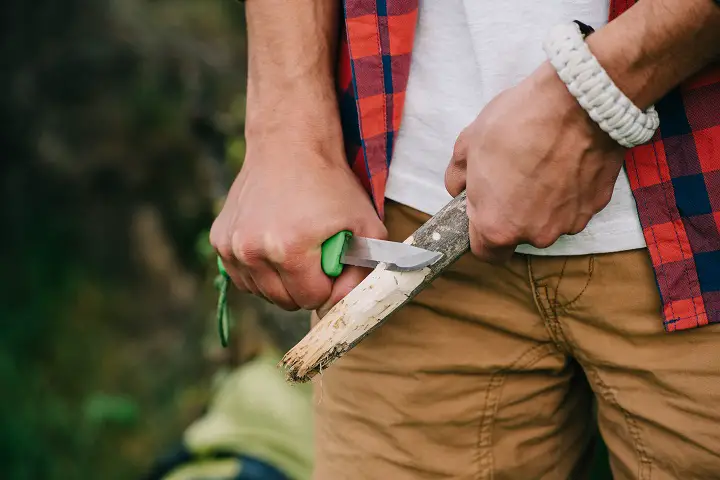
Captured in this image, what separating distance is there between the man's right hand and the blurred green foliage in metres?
1.77

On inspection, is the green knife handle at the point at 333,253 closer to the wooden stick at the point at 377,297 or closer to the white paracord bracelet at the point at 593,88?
the wooden stick at the point at 377,297

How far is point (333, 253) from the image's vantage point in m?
0.95

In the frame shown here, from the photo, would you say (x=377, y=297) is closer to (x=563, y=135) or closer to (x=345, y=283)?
(x=345, y=283)

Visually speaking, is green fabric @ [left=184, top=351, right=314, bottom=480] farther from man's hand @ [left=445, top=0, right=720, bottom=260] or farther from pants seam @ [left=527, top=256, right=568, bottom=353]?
man's hand @ [left=445, top=0, right=720, bottom=260]

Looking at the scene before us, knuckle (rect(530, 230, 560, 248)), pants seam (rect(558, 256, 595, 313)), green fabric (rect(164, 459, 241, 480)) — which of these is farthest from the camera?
green fabric (rect(164, 459, 241, 480))

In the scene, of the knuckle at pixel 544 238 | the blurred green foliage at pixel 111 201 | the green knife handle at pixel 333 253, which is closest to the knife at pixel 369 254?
the green knife handle at pixel 333 253

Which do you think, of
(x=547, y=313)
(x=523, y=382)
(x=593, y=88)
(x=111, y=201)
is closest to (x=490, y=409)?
(x=523, y=382)

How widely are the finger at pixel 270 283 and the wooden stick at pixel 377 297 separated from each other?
0.40 ft

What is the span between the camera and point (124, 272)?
3182 millimetres

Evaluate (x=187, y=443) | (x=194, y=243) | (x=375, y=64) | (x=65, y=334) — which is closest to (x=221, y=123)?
(x=194, y=243)

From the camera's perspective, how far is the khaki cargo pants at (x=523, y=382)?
0.92 meters

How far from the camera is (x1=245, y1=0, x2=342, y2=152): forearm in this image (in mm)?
1013

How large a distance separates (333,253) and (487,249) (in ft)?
0.67

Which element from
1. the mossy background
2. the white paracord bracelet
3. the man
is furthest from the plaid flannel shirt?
the mossy background
